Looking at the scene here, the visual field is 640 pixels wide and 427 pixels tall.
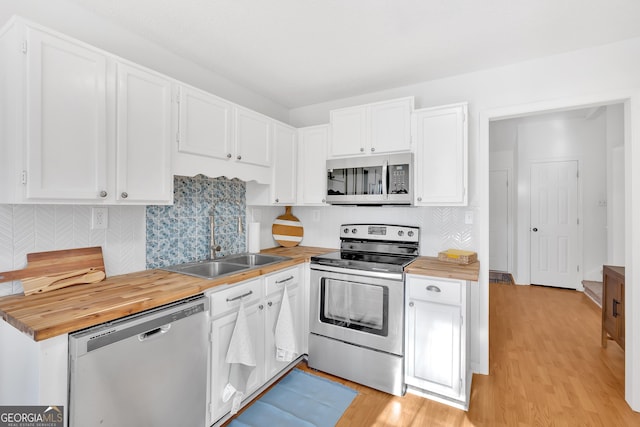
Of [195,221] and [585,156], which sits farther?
[585,156]

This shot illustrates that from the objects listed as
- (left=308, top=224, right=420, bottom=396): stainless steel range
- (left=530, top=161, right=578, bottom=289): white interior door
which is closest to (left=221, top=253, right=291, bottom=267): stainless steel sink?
(left=308, top=224, right=420, bottom=396): stainless steel range

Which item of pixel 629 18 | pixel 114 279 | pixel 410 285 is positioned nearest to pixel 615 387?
pixel 410 285

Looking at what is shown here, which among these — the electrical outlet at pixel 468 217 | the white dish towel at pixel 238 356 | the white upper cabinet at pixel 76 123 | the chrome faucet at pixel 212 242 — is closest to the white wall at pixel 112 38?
the white upper cabinet at pixel 76 123

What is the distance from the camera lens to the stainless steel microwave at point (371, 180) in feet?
8.38

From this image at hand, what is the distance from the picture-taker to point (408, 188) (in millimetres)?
2529

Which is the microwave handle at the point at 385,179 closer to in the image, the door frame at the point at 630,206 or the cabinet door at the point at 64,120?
the door frame at the point at 630,206

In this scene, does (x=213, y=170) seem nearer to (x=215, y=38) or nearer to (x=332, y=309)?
(x=215, y=38)

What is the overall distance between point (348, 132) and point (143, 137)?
173cm

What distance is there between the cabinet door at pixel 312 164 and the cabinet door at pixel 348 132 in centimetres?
11

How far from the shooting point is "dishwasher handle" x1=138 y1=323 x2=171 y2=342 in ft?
4.66

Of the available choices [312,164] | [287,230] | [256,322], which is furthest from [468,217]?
[256,322]

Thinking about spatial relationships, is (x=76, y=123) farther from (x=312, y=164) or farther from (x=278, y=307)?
(x=312, y=164)

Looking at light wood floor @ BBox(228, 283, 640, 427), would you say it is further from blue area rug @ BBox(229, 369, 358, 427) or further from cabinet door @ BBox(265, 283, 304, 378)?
cabinet door @ BBox(265, 283, 304, 378)

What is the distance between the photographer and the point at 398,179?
2580 mm
